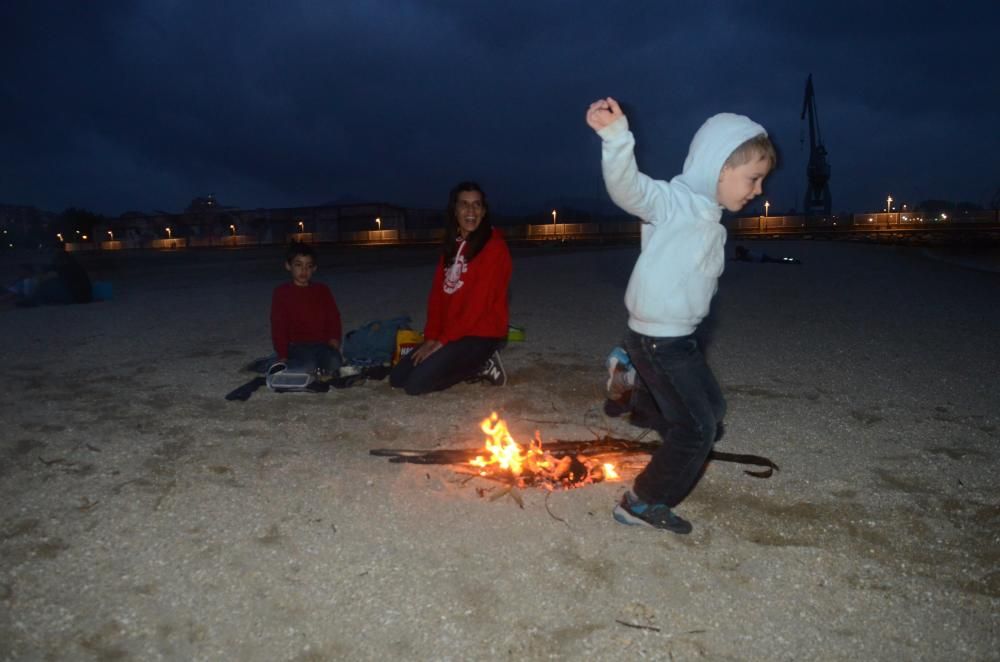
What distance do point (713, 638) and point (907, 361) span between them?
5799 mm

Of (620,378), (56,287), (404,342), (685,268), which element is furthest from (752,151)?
(56,287)

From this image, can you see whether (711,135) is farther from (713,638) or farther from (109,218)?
(109,218)

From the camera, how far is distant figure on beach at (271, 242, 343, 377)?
6.40m

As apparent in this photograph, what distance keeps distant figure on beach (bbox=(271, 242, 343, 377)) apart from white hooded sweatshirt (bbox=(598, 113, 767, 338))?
13.3 feet

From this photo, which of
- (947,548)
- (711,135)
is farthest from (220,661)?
(947,548)

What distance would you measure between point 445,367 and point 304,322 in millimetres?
1743

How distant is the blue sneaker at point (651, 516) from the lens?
3287mm

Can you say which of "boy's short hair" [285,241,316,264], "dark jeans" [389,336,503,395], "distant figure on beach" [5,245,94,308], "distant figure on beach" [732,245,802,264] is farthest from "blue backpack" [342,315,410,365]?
"distant figure on beach" [732,245,802,264]

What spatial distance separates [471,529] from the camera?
3.35 metres

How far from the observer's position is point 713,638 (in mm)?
2502

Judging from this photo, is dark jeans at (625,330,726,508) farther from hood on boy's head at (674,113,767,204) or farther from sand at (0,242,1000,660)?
hood on boy's head at (674,113,767,204)

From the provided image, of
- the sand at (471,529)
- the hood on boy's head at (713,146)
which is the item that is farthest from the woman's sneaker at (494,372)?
the hood on boy's head at (713,146)

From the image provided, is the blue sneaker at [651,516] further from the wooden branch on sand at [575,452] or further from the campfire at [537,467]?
the wooden branch on sand at [575,452]

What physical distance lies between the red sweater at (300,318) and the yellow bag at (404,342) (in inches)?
25.0
